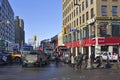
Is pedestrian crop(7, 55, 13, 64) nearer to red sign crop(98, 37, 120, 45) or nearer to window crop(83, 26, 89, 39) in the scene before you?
red sign crop(98, 37, 120, 45)

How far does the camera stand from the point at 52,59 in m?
61.8

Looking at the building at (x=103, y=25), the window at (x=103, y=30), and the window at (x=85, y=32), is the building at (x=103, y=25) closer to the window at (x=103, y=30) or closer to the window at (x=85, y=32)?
the window at (x=103, y=30)

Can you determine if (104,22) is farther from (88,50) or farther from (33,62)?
(33,62)

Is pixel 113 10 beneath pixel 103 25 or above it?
above

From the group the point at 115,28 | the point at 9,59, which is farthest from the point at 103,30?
the point at 9,59

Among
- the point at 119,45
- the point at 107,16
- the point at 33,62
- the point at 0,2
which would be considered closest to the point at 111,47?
the point at 119,45

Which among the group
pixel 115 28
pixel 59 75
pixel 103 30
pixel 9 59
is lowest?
pixel 59 75

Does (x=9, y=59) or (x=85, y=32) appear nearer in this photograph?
(x=9, y=59)

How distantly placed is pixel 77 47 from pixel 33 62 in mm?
45679

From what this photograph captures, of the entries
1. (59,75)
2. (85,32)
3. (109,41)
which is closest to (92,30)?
(109,41)

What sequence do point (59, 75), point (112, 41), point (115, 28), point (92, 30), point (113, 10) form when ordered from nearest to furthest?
point (59, 75) → point (112, 41) → point (115, 28) → point (113, 10) → point (92, 30)

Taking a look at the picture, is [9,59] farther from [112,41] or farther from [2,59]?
[112,41]

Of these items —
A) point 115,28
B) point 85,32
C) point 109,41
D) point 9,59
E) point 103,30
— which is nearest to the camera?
point 9,59

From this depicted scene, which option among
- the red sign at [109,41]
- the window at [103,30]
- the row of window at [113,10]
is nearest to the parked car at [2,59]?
the red sign at [109,41]
